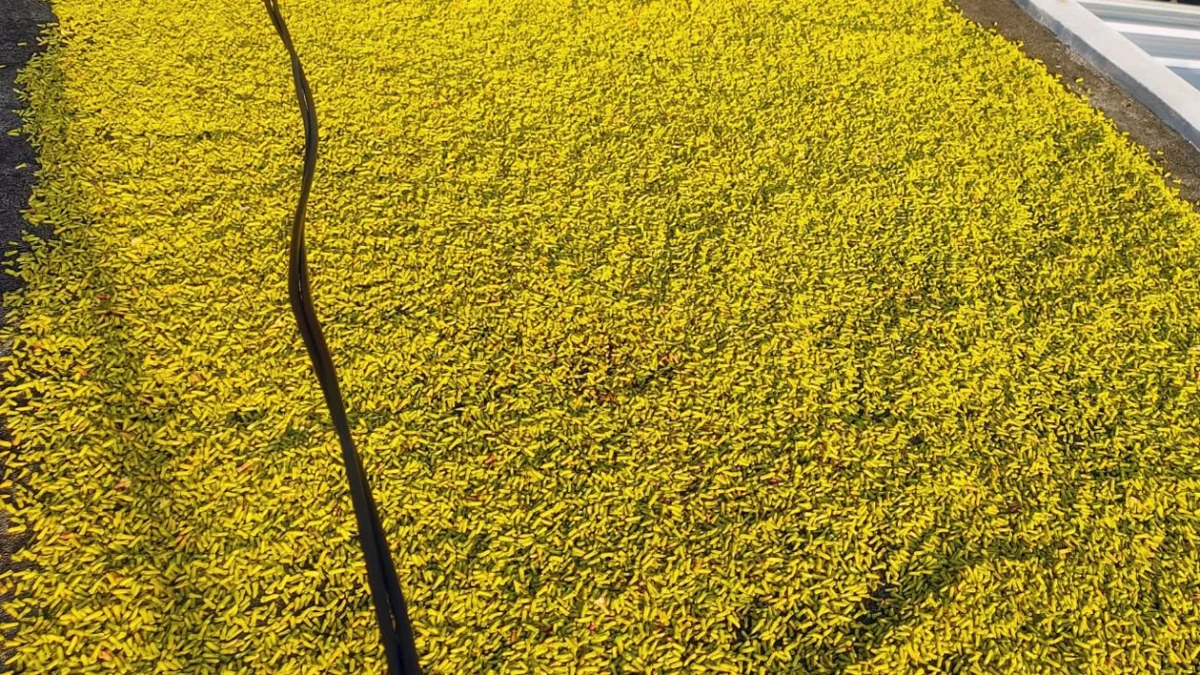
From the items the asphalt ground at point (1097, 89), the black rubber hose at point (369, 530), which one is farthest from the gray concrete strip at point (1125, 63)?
the black rubber hose at point (369, 530)

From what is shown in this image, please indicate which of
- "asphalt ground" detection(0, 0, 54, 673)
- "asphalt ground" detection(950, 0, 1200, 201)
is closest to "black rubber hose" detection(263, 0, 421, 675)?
"asphalt ground" detection(0, 0, 54, 673)

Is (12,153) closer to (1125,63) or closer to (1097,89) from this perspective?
(1097,89)

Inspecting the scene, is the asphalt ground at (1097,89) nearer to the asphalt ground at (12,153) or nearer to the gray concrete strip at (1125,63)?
the gray concrete strip at (1125,63)

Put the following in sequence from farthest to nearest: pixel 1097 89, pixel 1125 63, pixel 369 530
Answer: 1. pixel 1125 63
2. pixel 1097 89
3. pixel 369 530

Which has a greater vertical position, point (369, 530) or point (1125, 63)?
point (369, 530)

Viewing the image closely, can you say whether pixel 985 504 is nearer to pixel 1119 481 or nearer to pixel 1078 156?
pixel 1119 481

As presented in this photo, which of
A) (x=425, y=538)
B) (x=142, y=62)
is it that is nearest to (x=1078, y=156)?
(x=425, y=538)

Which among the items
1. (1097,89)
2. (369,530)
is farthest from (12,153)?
(1097,89)

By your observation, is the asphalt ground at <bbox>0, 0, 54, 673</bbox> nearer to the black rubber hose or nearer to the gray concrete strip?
the black rubber hose
